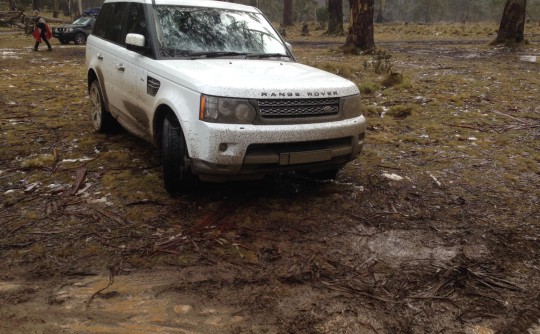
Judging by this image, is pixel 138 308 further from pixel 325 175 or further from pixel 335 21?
pixel 335 21

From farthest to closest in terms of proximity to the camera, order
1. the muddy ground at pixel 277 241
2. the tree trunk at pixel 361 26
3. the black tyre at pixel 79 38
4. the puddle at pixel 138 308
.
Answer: the black tyre at pixel 79 38
the tree trunk at pixel 361 26
the muddy ground at pixel 277 241
the puddle at pixel 138 308

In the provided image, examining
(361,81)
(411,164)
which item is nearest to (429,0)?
(361,81)

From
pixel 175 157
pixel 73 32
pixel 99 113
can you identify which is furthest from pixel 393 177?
pixel 73 32

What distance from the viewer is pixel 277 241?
11.6 feet

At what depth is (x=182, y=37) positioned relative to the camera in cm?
457

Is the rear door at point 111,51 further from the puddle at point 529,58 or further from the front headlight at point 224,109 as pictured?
the puddle at point 529,58

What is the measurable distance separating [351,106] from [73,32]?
847 inches

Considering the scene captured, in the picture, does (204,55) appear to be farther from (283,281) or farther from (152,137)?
(283,281)

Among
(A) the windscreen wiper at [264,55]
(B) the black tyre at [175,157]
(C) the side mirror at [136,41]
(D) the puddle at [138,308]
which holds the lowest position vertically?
(D) the puddle at [138,308]

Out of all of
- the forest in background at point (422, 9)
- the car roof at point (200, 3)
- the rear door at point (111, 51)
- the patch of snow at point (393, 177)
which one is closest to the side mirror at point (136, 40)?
the car roof at point (200, 3)

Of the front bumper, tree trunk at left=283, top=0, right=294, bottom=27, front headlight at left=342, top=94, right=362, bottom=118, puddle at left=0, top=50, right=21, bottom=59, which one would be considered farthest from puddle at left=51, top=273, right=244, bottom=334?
tree trunk at left=283, top=0, right=294, bottom=27

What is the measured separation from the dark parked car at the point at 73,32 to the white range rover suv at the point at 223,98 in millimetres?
19043

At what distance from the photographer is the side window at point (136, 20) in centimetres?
472

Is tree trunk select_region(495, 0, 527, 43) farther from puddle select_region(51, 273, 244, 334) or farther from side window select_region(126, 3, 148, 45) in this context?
puddle select_region(51, 273, 244, 334)
